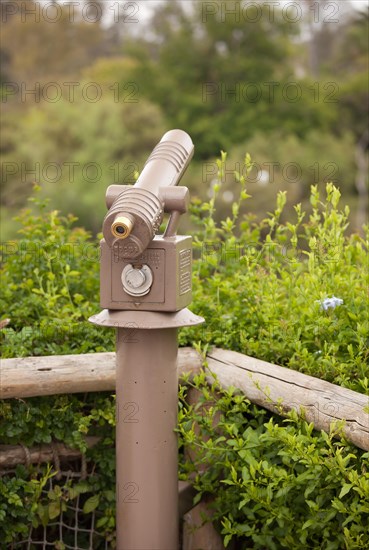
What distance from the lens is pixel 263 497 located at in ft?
8.88

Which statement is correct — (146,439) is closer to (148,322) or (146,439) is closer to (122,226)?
(148,322)

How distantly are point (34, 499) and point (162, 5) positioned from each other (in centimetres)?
3647

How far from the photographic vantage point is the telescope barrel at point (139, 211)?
238 cm

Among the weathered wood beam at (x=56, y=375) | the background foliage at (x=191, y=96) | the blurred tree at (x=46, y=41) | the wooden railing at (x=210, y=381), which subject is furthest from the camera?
the blurred tree at (x=46, y=41)

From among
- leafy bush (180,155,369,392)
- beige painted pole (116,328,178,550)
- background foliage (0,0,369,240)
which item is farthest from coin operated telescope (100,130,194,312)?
background foliage (0,0,369,240)

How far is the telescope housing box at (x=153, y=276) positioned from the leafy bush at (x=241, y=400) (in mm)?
466

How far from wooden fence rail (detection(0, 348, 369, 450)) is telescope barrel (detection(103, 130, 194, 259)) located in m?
0.62

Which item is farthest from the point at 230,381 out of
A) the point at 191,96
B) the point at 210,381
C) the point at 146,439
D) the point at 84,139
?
the point at 191,96

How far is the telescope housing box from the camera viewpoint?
8.23ft

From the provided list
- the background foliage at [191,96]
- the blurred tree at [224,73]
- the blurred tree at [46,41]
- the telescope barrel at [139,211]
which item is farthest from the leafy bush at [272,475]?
the blurred tree at [46,41]

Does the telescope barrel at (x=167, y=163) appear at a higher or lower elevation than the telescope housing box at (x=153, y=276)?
higher

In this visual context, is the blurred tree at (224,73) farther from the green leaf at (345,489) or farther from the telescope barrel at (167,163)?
the green leaf at (345,489)

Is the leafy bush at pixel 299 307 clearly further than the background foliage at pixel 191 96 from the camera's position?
No

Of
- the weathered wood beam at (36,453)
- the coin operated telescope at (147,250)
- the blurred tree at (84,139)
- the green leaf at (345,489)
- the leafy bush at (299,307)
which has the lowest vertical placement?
the weathered wood beam at (36,453)
